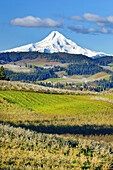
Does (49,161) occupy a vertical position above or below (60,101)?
above

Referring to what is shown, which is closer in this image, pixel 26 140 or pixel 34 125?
pixel 26 140

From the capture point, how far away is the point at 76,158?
14227 millimetres

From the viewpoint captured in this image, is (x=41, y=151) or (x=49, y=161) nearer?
(x=49, y=161)

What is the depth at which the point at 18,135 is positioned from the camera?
711 inches

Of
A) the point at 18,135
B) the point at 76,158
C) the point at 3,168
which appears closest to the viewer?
the point at 3,168

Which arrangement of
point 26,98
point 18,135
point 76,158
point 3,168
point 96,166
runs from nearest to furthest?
point 3,168
point 96,166
point 76,158
point 18,135
point 26,98

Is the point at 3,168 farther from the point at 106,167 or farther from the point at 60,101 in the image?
the point at 60,101

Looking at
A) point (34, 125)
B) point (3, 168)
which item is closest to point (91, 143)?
point (3, 168)

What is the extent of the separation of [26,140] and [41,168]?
14.1 feet

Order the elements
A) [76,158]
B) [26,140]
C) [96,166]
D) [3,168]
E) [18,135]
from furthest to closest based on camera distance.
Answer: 1. [18,135]
2. [26,140]
3. [76,158]
4. [96,166]
5. [3,168]

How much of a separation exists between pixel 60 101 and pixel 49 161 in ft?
223

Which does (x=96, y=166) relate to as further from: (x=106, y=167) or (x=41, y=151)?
(x=41, y=151)

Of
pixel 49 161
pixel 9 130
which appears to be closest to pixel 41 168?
pixel 49 161

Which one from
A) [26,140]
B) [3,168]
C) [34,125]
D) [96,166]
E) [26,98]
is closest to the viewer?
[3,168]
